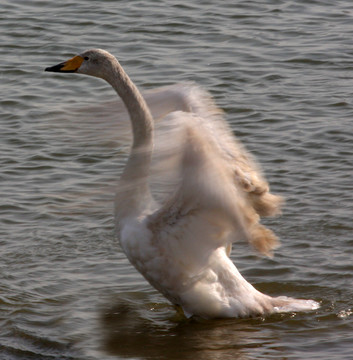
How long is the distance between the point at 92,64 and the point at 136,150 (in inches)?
29.2

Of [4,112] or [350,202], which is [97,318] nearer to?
[350,202]

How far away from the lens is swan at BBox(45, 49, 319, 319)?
5621mm

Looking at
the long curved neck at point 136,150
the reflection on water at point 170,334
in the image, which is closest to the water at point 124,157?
the reflection on water at point 170,334

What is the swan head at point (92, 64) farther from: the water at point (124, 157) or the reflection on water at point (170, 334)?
the reflection on water at point (170, 334)

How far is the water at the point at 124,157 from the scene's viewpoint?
260 inches

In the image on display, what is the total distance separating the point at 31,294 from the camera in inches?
281

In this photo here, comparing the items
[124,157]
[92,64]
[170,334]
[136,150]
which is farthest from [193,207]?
[124,157]

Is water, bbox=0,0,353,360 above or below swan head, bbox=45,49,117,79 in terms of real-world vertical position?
below

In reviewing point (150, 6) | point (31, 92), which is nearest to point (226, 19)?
point (150, 6)

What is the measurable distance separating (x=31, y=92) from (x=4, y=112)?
1.87 feet

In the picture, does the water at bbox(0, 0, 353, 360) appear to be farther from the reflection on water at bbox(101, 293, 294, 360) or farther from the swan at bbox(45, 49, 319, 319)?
the swan at bbox(45, 49, 319, 319)

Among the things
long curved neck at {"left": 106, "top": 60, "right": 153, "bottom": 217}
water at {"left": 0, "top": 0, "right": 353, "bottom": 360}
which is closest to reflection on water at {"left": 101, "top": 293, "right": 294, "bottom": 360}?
water at {"left": 0, "top": 0, "right": 353, "bottom": 360}

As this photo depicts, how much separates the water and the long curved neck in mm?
152

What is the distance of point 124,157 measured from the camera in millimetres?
9602
